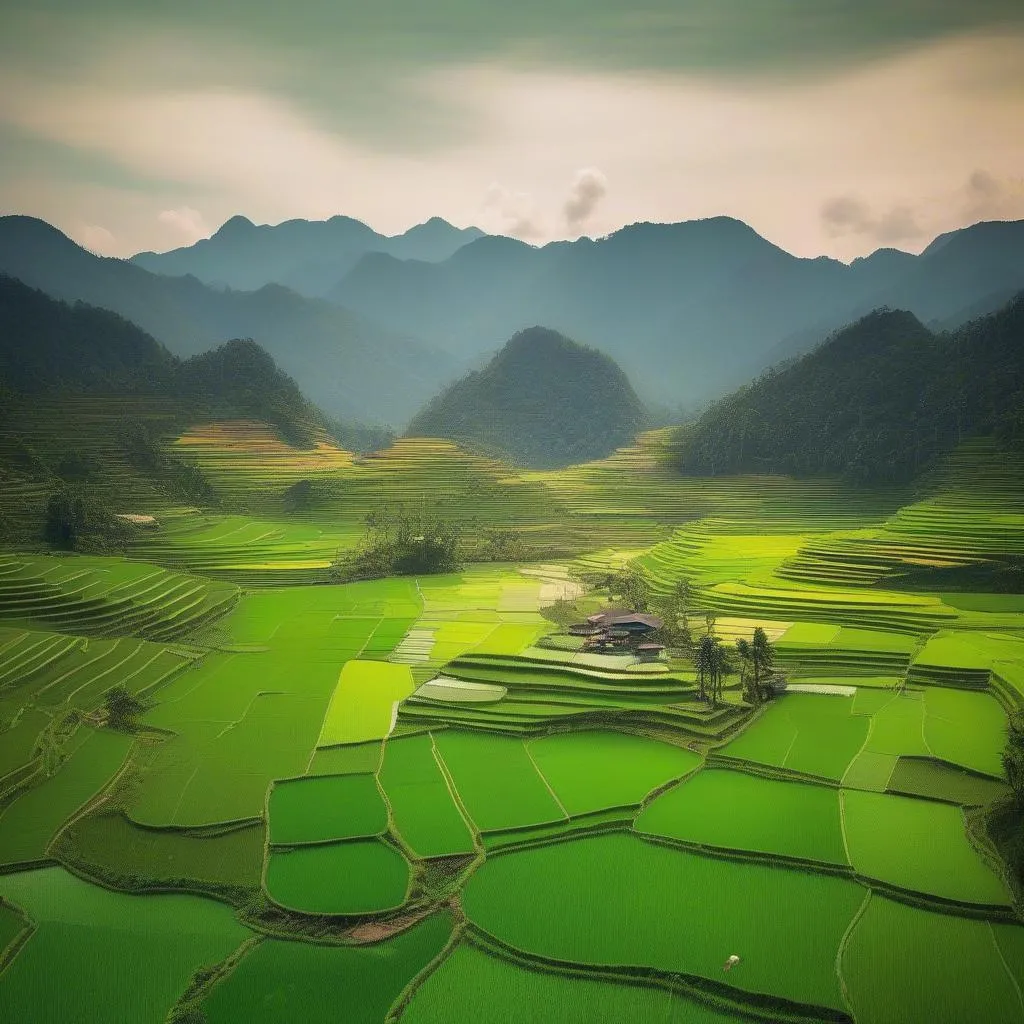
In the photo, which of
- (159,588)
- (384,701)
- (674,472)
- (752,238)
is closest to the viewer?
(384,701)

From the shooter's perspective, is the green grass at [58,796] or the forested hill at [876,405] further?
the forested hill at [876,405]

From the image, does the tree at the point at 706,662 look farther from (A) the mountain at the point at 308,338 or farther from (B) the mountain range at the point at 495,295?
(A) the mountain at the point at 308,338

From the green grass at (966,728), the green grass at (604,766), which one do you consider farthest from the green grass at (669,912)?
the green grass at (966,728)

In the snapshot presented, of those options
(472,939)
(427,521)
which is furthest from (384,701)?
(427,521)

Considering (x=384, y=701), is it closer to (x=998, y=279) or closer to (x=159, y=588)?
(x=159, y=588)

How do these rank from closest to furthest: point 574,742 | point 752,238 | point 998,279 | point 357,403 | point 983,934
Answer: point 983,934 < point 574,742 < point 998,279 < point 357,403 < point 752,238
